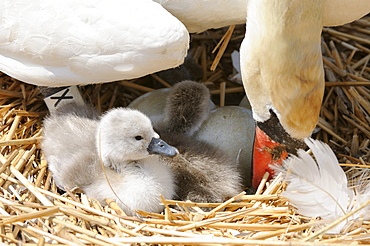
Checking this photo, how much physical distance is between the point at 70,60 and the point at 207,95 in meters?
0.63

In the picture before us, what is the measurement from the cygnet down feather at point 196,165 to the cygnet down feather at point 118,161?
7 centimetres

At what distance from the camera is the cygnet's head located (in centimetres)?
186

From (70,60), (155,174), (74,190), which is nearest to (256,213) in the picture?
(155,174)

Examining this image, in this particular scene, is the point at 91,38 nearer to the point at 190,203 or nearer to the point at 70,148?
the point at 70,148

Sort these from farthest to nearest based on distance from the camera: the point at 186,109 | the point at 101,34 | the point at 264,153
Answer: the point at 186,109
the point at 264,153
the point at 101,34

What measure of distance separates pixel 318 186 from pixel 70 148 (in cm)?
92

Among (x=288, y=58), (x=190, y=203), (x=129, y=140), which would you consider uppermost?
(x=288, y=58)

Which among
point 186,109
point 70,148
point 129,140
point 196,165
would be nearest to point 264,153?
point 196,165

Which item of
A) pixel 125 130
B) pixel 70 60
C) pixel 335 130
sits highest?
pixel 70 60

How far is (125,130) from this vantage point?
187 centimetres

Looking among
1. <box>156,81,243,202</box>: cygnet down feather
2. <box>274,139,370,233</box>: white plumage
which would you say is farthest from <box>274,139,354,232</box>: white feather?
<box>156,81,243,202</box>: cygnet down feather

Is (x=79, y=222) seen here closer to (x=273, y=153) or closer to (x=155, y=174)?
(x=155, y=174)

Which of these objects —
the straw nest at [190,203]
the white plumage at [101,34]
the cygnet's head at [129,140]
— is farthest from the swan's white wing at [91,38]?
the straw nest at [190,203]

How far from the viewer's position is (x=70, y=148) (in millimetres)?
2029
